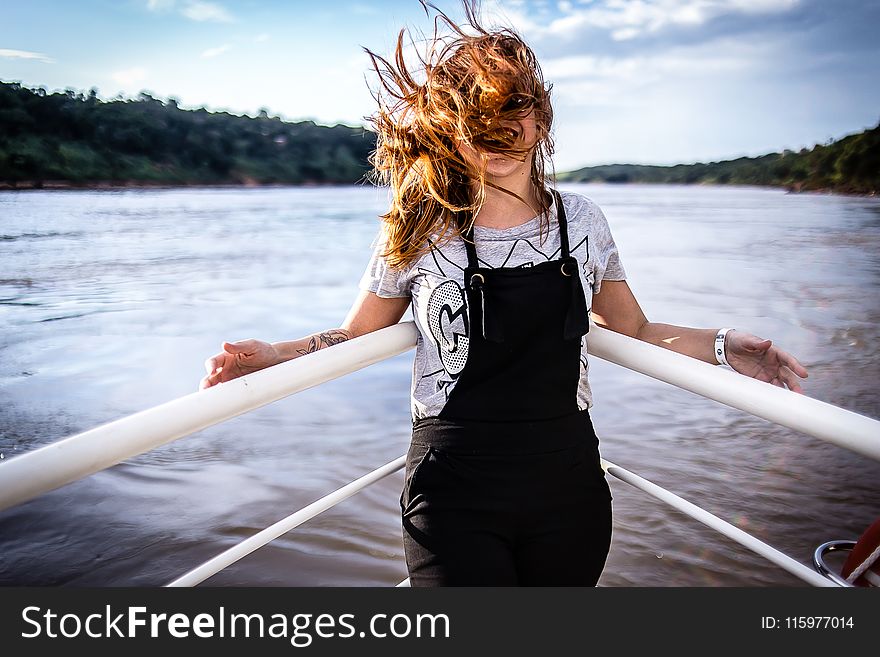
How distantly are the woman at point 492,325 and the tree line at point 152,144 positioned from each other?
6.41 m

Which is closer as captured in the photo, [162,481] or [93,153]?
[162,481]

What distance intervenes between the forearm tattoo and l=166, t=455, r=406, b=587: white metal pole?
0.82ft

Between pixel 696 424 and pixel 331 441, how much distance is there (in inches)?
96.9

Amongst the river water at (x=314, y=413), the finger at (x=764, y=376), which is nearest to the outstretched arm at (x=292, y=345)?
the river water at (x=314, y=413)

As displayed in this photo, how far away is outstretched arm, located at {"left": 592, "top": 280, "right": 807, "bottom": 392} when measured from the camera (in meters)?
1.03

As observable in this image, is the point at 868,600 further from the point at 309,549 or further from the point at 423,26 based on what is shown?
the point at 309,549

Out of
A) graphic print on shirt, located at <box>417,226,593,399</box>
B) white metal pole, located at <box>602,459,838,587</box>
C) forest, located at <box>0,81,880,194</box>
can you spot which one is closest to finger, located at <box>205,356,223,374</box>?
graphic print on shirt, located at <box>417,226,593,399</box>

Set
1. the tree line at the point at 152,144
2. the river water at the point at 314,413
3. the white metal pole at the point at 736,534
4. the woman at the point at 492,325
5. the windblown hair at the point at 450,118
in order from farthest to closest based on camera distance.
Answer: the tree line at the point at 152,144, the river water at the point at 314,413, the windblown hair at the point at 450,118, the woman at the point at 492,325, the white metal pole at the point at 736,534

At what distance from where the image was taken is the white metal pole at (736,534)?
896mm

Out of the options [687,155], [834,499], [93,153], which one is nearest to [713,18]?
[687,155]

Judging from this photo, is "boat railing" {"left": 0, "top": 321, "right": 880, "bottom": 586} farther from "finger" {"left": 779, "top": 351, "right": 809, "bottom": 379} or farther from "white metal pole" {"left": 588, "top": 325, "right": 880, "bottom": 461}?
"finger" {"left": 779, "top": 351, "right": 809, "bottom": 379}

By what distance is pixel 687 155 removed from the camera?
12.1 m

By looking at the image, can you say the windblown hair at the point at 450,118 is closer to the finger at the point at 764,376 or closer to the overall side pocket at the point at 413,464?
the overall side pocket at the point at 413,464

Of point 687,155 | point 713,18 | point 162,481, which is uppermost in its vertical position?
point 713,18
